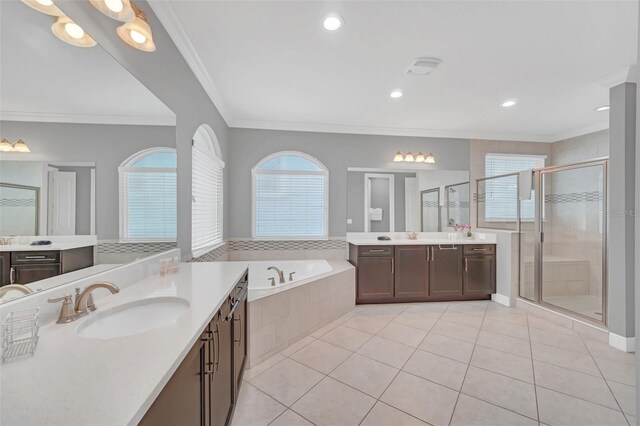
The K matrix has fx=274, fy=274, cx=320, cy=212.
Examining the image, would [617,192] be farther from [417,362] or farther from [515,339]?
[417,362]

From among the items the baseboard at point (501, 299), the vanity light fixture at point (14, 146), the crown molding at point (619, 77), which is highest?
the crown molding at point (619, 77)

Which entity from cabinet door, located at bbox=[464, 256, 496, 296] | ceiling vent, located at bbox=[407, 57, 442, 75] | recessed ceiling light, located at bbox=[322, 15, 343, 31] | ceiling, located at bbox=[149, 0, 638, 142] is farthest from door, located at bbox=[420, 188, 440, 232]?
recessed ceiling light, located at bbox=[322, 15, 343, 31]

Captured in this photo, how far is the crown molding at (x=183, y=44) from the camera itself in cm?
184

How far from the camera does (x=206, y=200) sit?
10.4 feet

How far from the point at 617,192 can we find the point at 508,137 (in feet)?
7.60

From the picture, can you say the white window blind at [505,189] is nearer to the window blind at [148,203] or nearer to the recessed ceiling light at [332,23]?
the recessed ceiling light at [332,23]

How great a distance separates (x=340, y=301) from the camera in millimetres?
3379

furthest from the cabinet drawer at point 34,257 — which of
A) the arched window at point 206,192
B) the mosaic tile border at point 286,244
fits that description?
the mosaic tile border at point 286,244

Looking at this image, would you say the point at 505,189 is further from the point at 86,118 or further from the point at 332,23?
the point at 86,118

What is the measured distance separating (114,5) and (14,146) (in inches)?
30.7

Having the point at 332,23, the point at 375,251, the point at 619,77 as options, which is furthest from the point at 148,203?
the point at 619,77

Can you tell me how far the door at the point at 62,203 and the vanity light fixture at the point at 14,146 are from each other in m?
0.14

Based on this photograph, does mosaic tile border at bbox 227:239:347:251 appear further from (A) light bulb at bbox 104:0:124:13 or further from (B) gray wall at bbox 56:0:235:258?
(A) light bulb at bbox 104:0:124:13

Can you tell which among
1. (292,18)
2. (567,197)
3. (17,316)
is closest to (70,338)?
(17,316)
